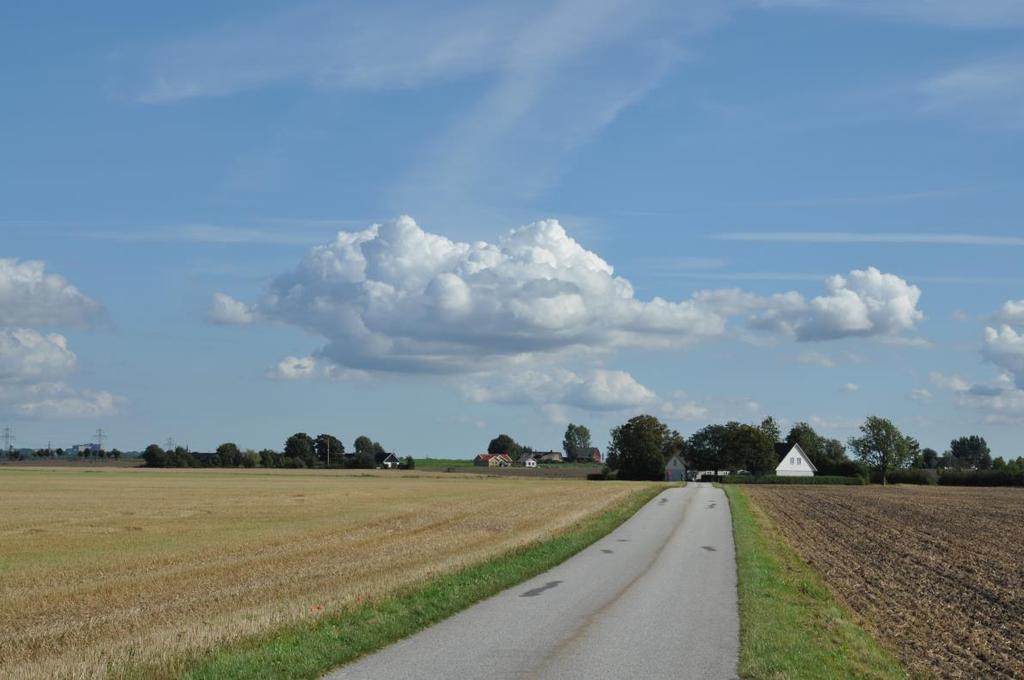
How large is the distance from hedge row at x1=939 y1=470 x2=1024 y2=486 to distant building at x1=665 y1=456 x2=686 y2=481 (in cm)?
3506

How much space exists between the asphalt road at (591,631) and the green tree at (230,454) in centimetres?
17265

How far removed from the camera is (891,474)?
139250 millimetres

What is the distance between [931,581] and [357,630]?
15.5 meters

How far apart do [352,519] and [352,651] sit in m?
32.3

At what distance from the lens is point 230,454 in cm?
19088

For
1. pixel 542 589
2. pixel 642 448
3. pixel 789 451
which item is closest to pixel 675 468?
pixel 642 448

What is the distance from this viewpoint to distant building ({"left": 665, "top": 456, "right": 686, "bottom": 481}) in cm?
14825

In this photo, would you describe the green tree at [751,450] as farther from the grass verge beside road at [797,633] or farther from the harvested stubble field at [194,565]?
the grass verge beside road at [797,633]

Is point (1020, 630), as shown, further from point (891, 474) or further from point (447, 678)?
point (891, 474)

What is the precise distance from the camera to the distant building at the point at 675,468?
14825 centimetres

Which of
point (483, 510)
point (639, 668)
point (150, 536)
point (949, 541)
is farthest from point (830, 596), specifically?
point (483, 510)

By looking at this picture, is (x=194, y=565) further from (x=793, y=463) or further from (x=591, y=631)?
(x=793, y=463)

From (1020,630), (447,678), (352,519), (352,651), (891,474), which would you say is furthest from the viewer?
(891,474)

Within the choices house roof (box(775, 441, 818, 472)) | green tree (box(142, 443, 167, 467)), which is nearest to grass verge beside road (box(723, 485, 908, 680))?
house roof (box(775, 441, 818, 472))
